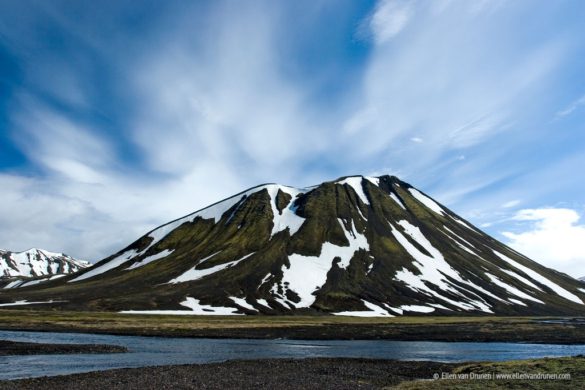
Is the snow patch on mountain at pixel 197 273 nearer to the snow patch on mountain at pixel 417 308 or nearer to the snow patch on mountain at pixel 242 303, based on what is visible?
the snow patch on mountain at pixel 242 303

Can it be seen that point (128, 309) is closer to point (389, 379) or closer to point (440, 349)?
point (440, 349)

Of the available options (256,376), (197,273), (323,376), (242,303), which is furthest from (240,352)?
(197,273)

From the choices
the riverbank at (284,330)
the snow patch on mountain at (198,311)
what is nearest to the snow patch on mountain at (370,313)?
the riverbank at (284,330)

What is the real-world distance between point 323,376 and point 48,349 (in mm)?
41217

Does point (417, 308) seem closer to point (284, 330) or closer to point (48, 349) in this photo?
point (284, 330)

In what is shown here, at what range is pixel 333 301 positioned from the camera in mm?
161500

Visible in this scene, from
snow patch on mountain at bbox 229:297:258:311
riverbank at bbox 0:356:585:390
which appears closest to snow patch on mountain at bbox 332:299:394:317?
snow patch on mountain at bbox 229:297:258:311

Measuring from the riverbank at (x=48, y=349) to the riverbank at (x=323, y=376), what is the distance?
71.0ft

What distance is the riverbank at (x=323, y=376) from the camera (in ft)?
120

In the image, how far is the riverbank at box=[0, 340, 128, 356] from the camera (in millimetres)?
59062

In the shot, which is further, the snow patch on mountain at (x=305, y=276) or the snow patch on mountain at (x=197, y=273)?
the snow patch on mountain at (x=197, y=273)

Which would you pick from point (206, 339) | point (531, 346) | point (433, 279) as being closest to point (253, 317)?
point (206, 339)

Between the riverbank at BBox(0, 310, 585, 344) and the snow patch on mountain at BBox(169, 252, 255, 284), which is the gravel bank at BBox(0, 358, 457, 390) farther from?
the snow patch on mountain at BBox(169, 252, 255, 284)

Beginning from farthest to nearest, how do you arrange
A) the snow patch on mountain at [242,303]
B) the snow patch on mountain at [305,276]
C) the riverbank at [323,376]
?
1. the snow patch on mountain at [305,276]
2. the snow patch on mountain at [242,303]
3. the riverbank at [323,376]
